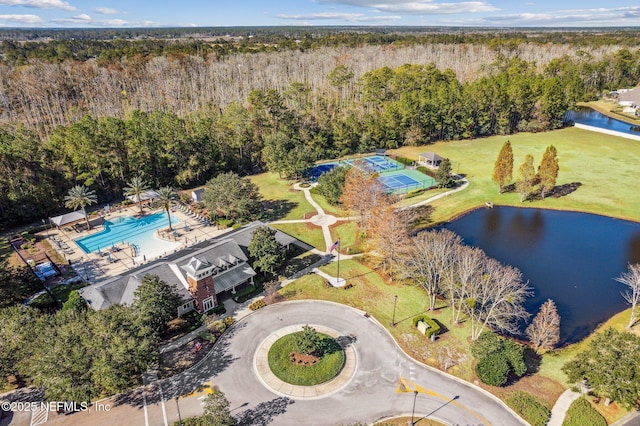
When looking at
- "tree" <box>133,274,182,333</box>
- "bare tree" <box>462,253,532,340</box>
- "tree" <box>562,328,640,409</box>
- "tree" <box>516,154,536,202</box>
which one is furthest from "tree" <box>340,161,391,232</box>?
"tree" <box>133,274,182,333</box>

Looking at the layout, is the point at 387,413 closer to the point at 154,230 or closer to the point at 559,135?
the point at 154,230

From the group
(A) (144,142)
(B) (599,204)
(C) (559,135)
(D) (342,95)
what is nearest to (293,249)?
(A) (144,142)

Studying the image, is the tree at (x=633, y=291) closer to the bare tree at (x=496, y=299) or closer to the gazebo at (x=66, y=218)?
the bare tree at (x=496, y=299)

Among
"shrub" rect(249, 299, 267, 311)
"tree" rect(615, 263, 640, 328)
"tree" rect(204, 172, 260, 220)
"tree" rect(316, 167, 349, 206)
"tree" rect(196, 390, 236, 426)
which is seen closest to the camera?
"tree" rect(196, 390, 236, 426)

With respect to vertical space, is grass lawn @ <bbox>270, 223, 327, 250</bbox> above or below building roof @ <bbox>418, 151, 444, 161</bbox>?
below

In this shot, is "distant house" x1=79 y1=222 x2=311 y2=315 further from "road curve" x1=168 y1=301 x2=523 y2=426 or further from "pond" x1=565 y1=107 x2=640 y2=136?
"pond" x1=565 y1=107 x2=640 y2=136

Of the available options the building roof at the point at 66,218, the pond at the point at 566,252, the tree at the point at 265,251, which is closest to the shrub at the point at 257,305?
the tree at the point at 265,251

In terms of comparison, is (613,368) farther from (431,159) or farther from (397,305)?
(431,159)

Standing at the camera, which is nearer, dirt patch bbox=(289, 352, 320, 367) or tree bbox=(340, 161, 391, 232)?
dirt patch bbox=(289, 352, 320, 367)
